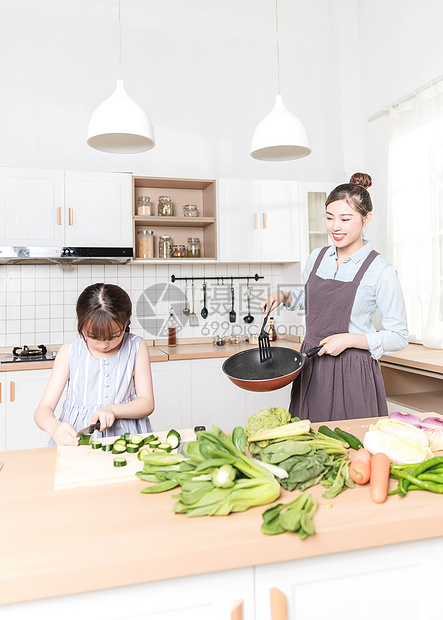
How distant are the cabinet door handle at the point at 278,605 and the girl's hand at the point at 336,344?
952mm

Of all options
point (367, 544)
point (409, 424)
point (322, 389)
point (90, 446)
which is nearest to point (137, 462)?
point (90, 446)

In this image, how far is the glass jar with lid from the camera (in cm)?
336

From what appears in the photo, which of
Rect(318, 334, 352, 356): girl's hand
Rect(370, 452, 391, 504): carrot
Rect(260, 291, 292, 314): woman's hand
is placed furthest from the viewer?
Rect(260, 291, 292, 314): woman's hand

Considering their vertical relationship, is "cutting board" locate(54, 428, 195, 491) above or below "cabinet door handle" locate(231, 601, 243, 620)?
above

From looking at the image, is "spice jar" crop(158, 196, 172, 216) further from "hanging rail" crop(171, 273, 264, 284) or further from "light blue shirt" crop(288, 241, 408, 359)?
"light blue shirt" crop(288, 241, 408, 359)

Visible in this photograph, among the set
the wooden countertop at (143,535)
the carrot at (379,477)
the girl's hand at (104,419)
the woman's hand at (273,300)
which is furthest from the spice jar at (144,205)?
the carrot at (379,477)

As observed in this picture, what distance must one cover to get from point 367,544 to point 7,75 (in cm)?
360

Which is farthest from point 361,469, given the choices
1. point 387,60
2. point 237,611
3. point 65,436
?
point 387,60

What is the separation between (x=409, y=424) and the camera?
1.24 m

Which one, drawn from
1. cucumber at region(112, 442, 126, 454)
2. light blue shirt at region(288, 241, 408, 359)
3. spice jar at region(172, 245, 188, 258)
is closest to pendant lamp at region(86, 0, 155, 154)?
light blue shirt at region(288, 241, 408, 359)

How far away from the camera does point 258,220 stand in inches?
138

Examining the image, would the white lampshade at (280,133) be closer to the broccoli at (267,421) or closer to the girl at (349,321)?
the girl at (349,321)

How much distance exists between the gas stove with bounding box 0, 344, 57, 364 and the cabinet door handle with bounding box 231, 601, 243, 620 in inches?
92.7

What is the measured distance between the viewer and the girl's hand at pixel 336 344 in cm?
169
